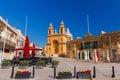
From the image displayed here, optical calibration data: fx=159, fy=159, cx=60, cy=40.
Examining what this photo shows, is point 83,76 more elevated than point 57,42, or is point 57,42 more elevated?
point 57,42

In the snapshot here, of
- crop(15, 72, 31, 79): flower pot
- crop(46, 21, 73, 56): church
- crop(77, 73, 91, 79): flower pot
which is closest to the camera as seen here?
crop(15, 72, 31, 79): flower pot

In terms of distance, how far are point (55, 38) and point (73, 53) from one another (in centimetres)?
2933

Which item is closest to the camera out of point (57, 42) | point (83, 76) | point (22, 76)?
point (22, 76)

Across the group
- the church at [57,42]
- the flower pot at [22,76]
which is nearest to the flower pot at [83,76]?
the flower pot at [22,76]

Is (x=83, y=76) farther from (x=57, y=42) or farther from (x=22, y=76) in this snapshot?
(x=57, y=42)

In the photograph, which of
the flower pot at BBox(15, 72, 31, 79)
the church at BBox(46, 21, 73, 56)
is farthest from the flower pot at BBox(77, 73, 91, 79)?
the church at BBox(46, 21, 73, 56)

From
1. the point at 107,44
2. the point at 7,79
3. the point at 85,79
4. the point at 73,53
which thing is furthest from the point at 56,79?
the point at 73,53

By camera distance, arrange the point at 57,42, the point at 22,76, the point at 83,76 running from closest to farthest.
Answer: the point at 22,76 → the point at 83,76 → the point at 57,42

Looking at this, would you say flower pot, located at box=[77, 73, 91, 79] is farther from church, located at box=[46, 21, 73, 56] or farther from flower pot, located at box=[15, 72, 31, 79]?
church, located at box=[46, 21, 73, 56]

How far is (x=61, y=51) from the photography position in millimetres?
76938

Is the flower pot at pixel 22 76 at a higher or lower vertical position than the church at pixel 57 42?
lower

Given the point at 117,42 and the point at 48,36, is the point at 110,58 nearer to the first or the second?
the point at 117,42

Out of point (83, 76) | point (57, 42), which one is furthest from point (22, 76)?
point (57, 42)

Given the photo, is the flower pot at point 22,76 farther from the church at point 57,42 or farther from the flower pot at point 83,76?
the church at point 57,42
